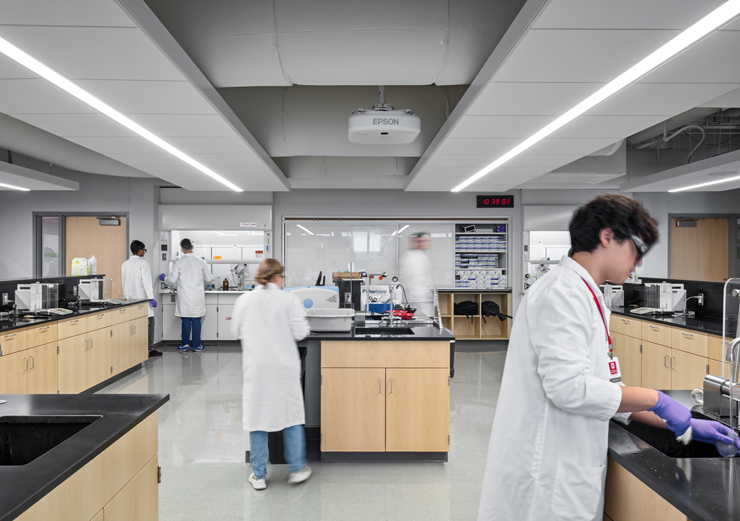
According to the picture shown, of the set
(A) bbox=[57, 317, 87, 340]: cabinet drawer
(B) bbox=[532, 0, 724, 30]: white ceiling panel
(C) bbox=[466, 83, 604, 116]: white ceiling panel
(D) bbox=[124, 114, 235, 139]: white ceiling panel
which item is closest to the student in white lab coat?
(B) bbox=[532, 0, 724, 30]: white ceiling panel

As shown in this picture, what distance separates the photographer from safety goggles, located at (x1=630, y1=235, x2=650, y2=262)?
1.32 metres

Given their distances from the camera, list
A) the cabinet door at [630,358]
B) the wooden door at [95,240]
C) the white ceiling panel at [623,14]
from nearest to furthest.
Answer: the white ceiling panel at [623,14] → the cabinet door at [630,358] → the wooden door at [95,240]

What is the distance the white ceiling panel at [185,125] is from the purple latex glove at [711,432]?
3513 millimetres

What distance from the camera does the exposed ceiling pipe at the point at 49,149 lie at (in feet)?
16.8

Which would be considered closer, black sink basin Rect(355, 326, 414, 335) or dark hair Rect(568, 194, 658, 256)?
dark hair Rect(568, 194, 658, 256)

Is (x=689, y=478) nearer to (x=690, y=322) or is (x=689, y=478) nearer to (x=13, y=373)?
(x=690, y=322)

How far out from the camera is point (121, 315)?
583 cm

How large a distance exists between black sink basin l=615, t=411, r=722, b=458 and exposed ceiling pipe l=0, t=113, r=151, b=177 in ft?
20.6

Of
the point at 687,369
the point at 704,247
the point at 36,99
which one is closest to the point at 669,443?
the point at 687,369

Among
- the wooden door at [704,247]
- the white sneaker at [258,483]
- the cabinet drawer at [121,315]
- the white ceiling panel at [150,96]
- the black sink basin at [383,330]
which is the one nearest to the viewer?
the white ceiling panel at [150,96]

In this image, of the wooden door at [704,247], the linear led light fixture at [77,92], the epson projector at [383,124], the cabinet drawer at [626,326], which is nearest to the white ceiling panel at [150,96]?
the linear led light fixture at [77,92]

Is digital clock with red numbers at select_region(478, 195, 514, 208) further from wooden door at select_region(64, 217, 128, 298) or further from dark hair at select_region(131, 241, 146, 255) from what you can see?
wooden door at select_region(64, 217, 128, 298)

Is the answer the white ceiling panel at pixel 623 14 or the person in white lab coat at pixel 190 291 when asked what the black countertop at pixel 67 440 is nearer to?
the white ceiling panel at pixel 623 14

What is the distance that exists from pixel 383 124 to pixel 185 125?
165cm
